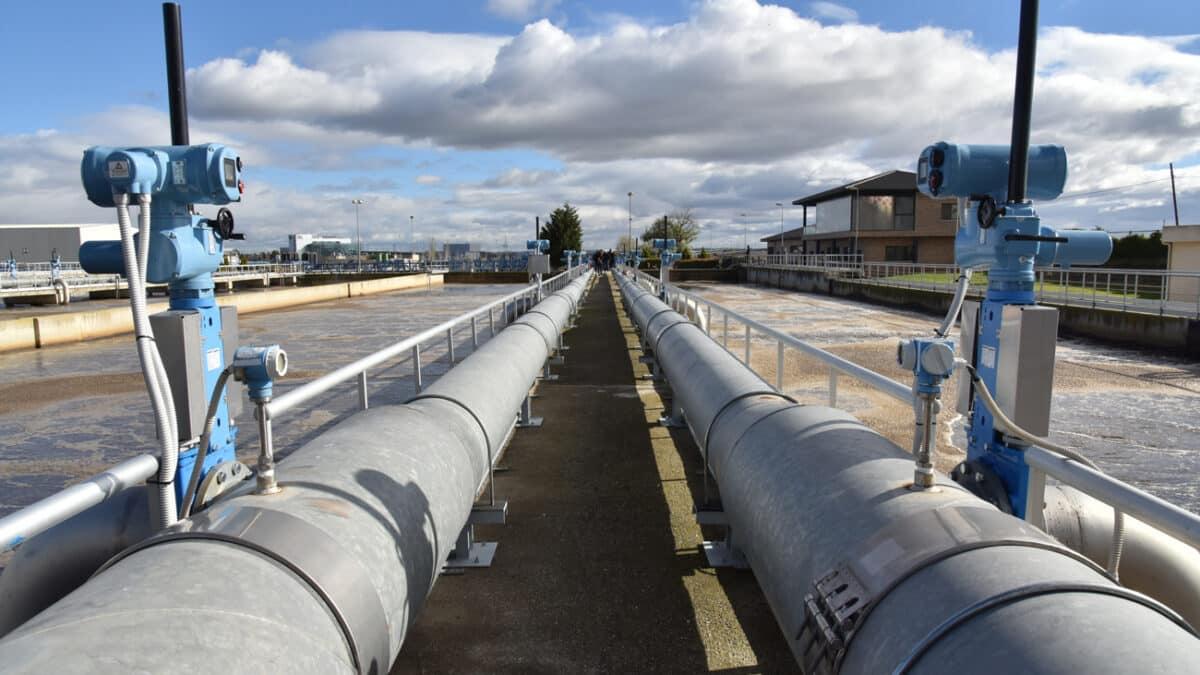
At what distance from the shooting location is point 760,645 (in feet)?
11.7

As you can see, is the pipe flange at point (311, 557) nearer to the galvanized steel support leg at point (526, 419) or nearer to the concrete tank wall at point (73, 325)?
the galvanized steel support leg at point (526, 419)

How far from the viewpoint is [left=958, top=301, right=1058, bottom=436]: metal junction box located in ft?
12.3

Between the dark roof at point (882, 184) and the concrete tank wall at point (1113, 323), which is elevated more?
the dark roof at point (882, 184)

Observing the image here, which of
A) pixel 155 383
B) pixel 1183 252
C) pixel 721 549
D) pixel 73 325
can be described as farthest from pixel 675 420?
pixel 1183 252

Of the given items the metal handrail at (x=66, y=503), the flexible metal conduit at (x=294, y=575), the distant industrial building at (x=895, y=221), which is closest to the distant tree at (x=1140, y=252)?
the distant industrial building at (x=895, y=221)

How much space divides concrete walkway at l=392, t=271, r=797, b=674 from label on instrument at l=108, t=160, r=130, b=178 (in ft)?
8.39

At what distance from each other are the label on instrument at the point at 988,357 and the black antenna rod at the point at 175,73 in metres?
4.57

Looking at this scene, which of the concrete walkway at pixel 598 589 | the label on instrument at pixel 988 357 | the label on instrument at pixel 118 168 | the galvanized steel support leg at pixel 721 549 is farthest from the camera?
the galvanized steel support leg at pixel 721 549

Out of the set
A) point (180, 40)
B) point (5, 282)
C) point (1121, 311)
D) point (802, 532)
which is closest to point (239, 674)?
point (802, 532)

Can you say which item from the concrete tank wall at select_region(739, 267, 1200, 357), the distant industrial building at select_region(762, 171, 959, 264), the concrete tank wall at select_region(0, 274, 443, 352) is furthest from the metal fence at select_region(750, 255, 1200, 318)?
the concrete tank wall at select_region(0, 274, 443, 352)

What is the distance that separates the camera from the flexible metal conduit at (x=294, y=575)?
1.54 m

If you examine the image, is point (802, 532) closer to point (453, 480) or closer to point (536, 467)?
point (453, 480)

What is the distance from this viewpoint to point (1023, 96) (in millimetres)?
3887

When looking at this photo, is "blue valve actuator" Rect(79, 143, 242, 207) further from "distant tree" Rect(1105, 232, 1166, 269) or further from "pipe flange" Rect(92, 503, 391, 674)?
"distant tree" Rect(1105, 232, 1166, 269)
